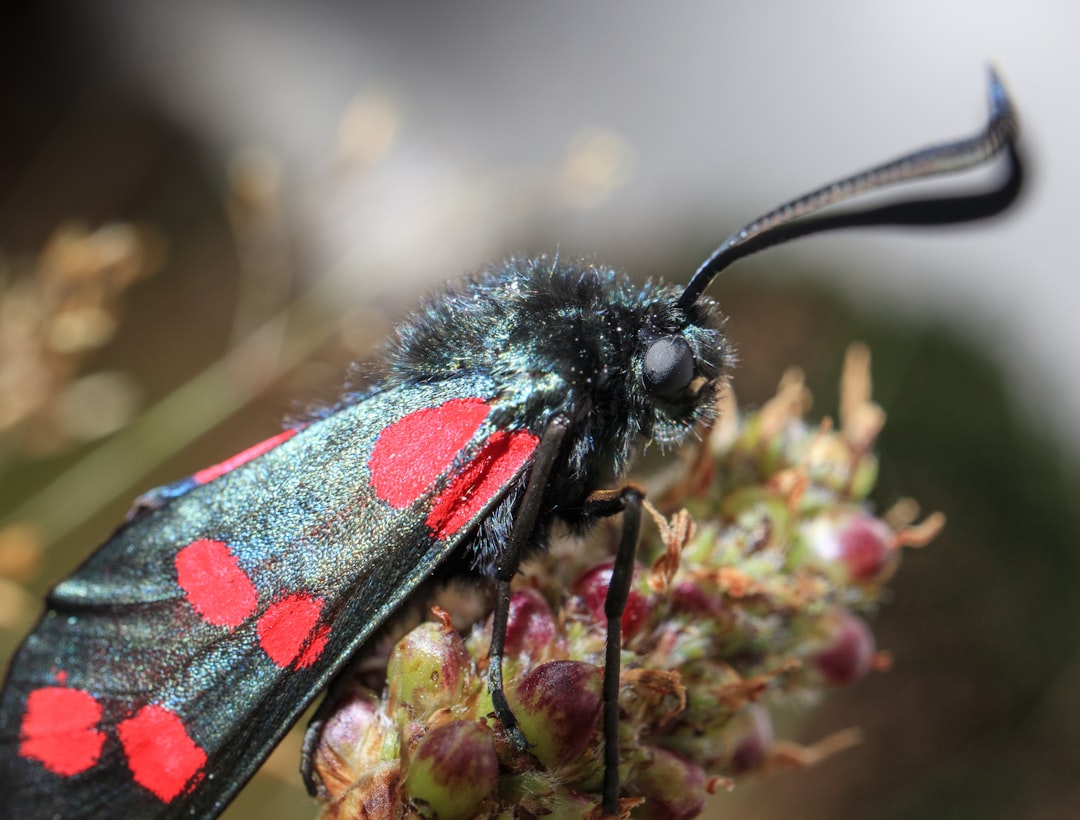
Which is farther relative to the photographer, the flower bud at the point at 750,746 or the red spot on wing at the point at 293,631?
the flower bud at the point at 750,746

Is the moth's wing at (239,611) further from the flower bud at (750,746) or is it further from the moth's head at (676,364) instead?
the flower bud at (750,746)

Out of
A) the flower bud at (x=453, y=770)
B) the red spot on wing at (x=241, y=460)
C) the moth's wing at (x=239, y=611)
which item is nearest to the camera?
the flower bud at (x=453, y=770)

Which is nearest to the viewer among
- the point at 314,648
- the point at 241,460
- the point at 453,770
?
the point at 453,770

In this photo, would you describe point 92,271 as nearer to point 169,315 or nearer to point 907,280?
point 169,315

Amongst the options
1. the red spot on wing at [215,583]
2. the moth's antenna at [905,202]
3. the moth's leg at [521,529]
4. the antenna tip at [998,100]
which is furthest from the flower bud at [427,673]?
the antenna tip at [998,100]

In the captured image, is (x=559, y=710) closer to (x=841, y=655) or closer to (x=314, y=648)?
(x=314, y=648)

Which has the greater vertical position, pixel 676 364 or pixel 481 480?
pixel 676 364

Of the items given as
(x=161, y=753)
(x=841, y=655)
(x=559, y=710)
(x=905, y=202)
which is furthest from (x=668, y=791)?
(x=905, y=202)

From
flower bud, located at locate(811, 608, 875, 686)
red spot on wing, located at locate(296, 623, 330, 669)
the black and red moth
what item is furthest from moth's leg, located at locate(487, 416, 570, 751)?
flower bud, located at locate(811, 608, 875, 686)
